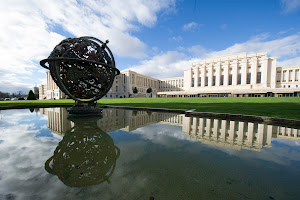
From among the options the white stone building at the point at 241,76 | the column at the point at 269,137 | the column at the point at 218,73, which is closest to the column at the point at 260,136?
the column at the point at 269,137

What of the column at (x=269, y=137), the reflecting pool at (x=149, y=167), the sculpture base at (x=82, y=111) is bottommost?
the reflecting pool at (x=149, y=167)

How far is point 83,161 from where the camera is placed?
2705mm

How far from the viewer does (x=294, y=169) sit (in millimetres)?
2502

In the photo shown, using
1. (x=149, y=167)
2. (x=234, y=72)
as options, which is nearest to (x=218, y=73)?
(x=234, y=72)

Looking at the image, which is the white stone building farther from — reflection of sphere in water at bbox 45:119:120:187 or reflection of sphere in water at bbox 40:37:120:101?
reflection of sphere in water at bbox 45:119:120:187

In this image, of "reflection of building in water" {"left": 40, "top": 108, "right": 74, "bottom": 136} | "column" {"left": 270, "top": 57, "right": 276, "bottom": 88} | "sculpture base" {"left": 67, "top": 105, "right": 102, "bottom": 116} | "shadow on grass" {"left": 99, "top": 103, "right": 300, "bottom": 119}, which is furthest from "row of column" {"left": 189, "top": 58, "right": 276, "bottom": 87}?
"reflection of building in water" {"left": 40, "top": 108, "right": 74, "bottom": 136}

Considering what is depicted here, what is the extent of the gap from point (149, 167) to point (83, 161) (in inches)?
57.7

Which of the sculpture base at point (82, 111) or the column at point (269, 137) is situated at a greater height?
→ the sculpture base at point (82, 111)

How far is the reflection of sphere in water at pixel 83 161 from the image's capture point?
2152 millimetres

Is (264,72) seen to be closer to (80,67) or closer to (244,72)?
(244,72)

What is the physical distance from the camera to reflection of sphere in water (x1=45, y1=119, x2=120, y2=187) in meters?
2.15

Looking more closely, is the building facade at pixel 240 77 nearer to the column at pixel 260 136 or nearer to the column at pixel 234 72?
the column at pixel 234 72

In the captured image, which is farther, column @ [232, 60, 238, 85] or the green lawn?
column @ [232, 60, 238, 85]

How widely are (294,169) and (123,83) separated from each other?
68124 millimetres
